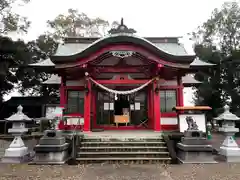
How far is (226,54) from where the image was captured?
69.0 feet

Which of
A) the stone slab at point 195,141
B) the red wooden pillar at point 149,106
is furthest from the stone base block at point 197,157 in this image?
the red wooden pillar at point 149,106

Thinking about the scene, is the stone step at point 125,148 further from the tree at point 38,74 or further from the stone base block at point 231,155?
the tree at point 38,74

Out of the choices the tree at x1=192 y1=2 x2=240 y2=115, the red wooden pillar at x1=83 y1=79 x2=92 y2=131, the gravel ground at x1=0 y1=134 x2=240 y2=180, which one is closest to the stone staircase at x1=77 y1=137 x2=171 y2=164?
the gravel ground at x1=0 y1=134 x2=240 y2=180

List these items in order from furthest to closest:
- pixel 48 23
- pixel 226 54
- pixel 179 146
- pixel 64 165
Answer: pixel 48 23, pixel 226 54, pixel 179 146, pixel 64 165

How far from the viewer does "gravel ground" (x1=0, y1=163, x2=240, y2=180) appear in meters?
5.50

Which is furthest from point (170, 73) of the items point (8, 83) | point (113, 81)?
point (8, 83)

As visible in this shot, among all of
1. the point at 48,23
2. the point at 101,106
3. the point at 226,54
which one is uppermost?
the point at 48,23

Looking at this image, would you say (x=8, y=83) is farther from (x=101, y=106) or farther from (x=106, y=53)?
(x=106, y=53)

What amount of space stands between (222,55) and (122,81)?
15.0m

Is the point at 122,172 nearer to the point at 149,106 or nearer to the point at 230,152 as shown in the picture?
the point at 230,152

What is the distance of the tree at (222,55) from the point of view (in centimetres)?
1883

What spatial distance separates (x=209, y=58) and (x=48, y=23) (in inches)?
770

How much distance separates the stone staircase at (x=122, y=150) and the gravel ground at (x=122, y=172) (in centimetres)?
49

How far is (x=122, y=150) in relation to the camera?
301 inches
